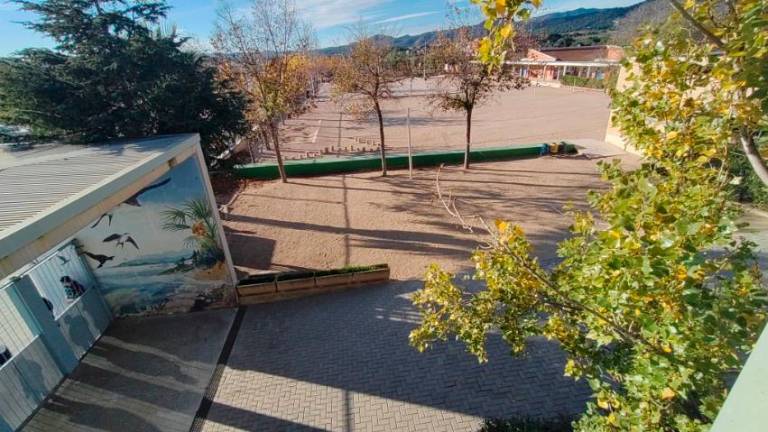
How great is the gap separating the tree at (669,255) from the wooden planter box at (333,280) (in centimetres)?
581

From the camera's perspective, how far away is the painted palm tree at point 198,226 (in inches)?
291

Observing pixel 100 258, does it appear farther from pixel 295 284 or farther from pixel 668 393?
pixel 668 393

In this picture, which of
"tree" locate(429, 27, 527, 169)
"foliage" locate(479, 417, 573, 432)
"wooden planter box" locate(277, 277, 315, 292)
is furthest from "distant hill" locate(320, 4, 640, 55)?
"wooden planter box" locate(277, 277, 315, 292)

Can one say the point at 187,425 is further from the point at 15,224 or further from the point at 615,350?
the point at 615,350

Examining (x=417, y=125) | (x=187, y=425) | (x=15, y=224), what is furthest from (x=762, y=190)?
(x=417, y=125)

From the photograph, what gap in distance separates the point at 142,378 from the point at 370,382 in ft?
14.0

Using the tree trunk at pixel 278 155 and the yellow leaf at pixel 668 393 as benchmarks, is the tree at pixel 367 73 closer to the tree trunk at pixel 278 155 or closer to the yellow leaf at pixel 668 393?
the tree trunk at pixel 278 155

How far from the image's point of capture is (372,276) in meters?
8.89

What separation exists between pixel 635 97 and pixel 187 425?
735 centimetres

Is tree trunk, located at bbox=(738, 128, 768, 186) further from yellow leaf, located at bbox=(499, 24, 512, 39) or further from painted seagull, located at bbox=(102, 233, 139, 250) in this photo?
painted seagull, located at bbox=(102, 233, 139, 250)

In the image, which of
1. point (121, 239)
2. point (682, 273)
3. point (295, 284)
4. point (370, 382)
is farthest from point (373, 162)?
point (682, 273)

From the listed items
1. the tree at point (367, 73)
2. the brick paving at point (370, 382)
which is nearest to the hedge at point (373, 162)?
the tree at point (367, 73)

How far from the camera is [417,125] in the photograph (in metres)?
29.5

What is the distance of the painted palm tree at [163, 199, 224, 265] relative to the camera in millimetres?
7391
